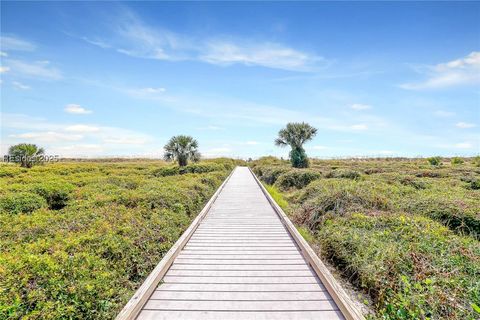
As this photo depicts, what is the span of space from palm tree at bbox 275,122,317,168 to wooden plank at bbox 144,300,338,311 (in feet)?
98.1

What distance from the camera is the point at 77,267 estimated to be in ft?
12.9

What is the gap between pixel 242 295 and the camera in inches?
151

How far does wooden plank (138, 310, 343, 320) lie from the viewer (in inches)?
130

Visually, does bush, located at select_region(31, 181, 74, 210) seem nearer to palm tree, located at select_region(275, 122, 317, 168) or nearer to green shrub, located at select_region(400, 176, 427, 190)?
green shrub, located at select_region(400, 176, 427, 190)

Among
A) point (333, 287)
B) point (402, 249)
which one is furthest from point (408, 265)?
point (333, 287)

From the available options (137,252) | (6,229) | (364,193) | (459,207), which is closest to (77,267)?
(137,252)

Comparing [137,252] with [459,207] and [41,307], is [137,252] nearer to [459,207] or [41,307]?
[41,307]

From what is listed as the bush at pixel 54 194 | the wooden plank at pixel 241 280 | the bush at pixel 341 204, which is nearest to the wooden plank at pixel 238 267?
the wooden plank at pixel 241 280

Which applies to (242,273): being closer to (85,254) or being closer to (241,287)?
(241,287)

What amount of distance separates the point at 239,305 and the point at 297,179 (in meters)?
15.2

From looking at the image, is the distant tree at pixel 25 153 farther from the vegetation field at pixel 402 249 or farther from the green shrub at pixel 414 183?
the green shrub at pixel 414 183

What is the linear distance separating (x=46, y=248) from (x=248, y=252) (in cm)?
374

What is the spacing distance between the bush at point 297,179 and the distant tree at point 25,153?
32705 millimetres

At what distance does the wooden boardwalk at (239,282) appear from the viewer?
3.45 metres
